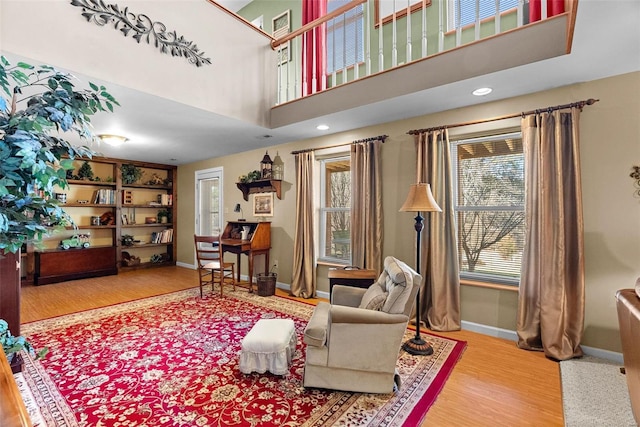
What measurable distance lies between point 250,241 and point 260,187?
106cm

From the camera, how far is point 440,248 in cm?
326

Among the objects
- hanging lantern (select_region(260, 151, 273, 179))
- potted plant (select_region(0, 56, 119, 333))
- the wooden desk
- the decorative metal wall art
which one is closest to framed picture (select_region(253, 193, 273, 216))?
the wooden desk

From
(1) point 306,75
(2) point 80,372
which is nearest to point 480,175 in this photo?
(1) point 306,75

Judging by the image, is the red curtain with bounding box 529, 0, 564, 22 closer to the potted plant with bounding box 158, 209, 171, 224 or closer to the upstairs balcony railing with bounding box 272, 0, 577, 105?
the upstairs balcony railing with bounding box 272, 0, 577, 105

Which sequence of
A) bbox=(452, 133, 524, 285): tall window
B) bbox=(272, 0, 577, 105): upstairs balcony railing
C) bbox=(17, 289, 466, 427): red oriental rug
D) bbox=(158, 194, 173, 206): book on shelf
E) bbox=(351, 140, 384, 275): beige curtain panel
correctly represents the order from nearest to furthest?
1. bbox=(17, 289, 466, 427): red oriental rug
2. bbox=(452, 133, 524, 285): tall window
3. bbox=(272, 0, 577, 105): upstairs balcony railing
4. bbox=(351, 140, 384, 275): beige curtain panel
5. bbox=(158, 194, 173, 206): book on shelf

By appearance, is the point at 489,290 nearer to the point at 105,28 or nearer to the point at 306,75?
the point at 306,75

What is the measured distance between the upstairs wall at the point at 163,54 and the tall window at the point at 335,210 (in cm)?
121

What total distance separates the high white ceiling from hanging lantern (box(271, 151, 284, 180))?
36 centimetres

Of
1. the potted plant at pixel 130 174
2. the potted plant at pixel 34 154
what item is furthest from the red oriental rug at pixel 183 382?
the potted plant at pixel 130 174

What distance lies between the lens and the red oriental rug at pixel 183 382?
1865 mm

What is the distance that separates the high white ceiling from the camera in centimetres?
195

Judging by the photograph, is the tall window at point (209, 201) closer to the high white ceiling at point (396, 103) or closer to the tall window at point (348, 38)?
the high white ceiling at point (396, 103)

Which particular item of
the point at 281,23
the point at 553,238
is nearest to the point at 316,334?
the point at 553,238

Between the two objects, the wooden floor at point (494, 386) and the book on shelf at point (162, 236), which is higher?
the book on shelf at point (162, 236)
